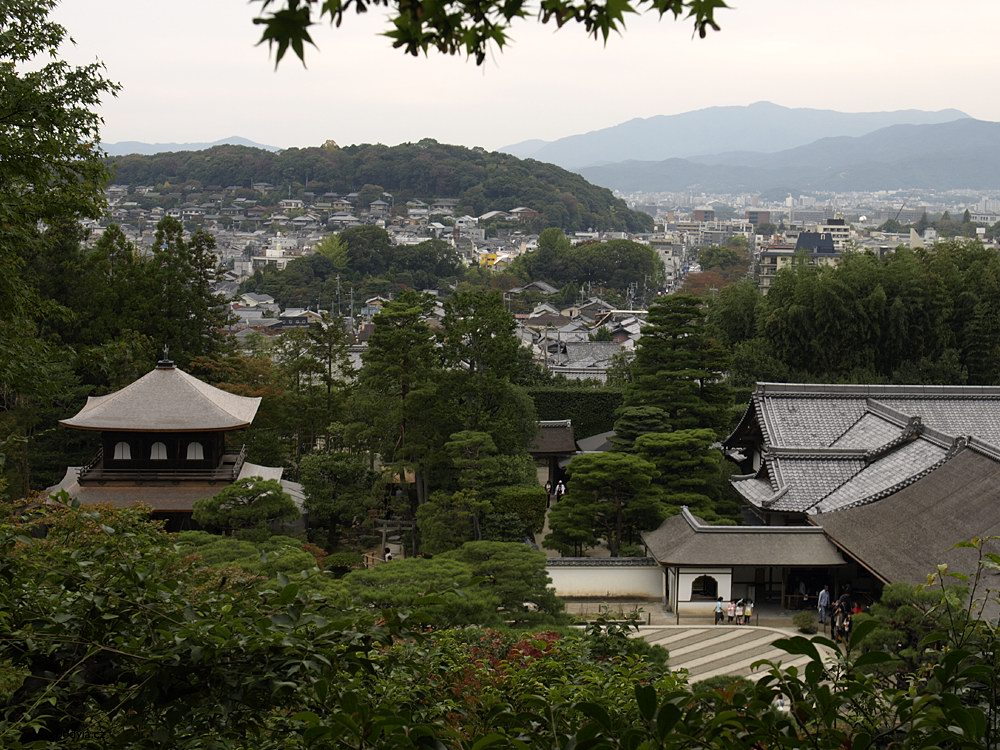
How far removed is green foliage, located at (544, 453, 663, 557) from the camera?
49.4ft

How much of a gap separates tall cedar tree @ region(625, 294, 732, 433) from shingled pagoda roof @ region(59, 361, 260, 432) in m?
7.05

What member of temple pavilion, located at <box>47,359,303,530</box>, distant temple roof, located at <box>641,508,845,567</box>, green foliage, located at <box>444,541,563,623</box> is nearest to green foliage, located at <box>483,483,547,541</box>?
distant temple roof, located at <box>641,508,845,567</box>

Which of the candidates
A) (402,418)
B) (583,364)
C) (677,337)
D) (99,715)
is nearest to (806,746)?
(99,715)

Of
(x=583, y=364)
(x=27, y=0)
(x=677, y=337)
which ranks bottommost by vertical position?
(x=583, y=364)

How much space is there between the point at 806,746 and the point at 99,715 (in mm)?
2081

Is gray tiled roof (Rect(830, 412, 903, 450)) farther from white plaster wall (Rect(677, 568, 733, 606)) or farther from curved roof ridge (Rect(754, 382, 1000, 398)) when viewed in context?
white plaster wall (Rect(677, 568, 733, 606))

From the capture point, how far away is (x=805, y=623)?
12961mm

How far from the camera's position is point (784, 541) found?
45.0 ft


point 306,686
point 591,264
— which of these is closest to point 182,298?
point 306,686

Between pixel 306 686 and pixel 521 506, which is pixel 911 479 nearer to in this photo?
pixel 521 506

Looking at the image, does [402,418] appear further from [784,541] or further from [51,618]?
[51,618]

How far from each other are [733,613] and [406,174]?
108 metres

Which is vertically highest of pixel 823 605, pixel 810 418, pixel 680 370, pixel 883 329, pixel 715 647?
pixel 883 329

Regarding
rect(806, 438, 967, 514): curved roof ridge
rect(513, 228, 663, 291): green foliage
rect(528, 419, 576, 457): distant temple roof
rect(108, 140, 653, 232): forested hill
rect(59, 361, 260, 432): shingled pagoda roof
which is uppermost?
rect(108, 140, 653, 232): forested hill
